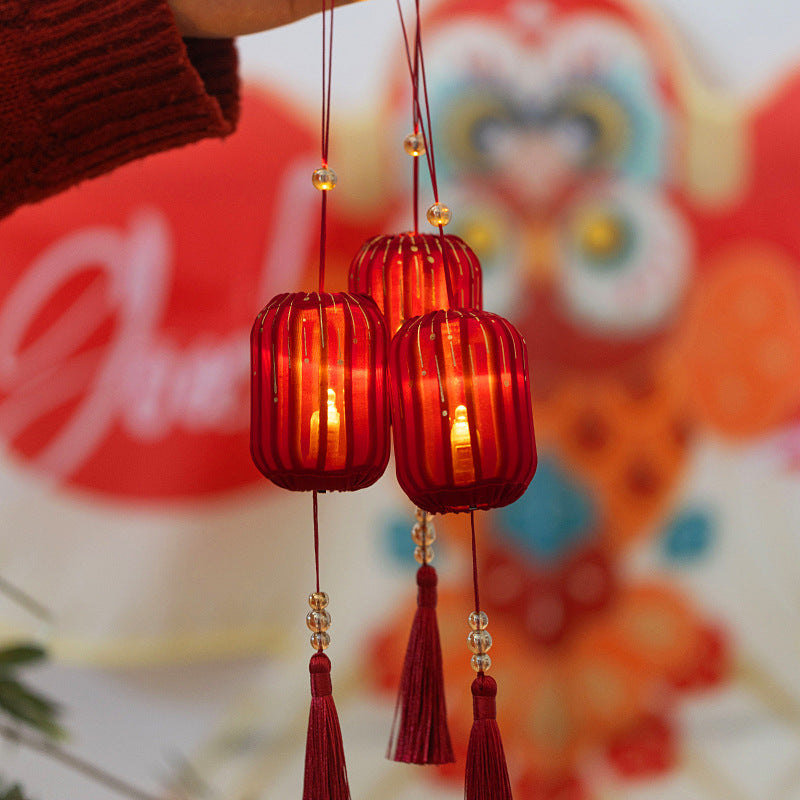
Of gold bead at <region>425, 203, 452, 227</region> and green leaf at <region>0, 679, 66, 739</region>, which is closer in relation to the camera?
gold bead at <region>425, 203, 452, 227</region>

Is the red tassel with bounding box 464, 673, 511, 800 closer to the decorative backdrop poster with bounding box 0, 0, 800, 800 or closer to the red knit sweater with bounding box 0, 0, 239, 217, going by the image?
the red knit sweater with bounding box 0, 0, 239, 217

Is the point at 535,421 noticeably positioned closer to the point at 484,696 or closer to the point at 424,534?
the point at 424,534

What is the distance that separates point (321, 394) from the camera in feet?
2.35

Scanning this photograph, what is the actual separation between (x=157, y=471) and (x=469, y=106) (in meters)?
0.88

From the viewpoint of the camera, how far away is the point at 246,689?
1672 millimetres

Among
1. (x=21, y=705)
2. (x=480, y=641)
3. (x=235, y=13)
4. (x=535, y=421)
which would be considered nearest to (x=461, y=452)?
(x=480, y=641)

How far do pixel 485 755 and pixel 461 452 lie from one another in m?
0.25

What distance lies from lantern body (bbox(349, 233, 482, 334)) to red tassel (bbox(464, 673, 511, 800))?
316 millimetres

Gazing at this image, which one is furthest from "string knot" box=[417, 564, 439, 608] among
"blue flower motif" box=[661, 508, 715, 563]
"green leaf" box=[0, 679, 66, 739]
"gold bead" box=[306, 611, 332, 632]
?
"blue flower motif" box=[661, 508, 715, 563]

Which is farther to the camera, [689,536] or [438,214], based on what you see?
[689,536]

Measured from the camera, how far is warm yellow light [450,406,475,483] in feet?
2.24

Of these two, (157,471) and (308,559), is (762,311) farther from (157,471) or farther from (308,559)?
(157,471)

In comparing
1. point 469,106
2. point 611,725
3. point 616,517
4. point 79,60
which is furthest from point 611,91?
point 79,60

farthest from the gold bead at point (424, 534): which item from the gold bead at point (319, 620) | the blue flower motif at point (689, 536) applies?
the blue flower motif at point (689, 536)
